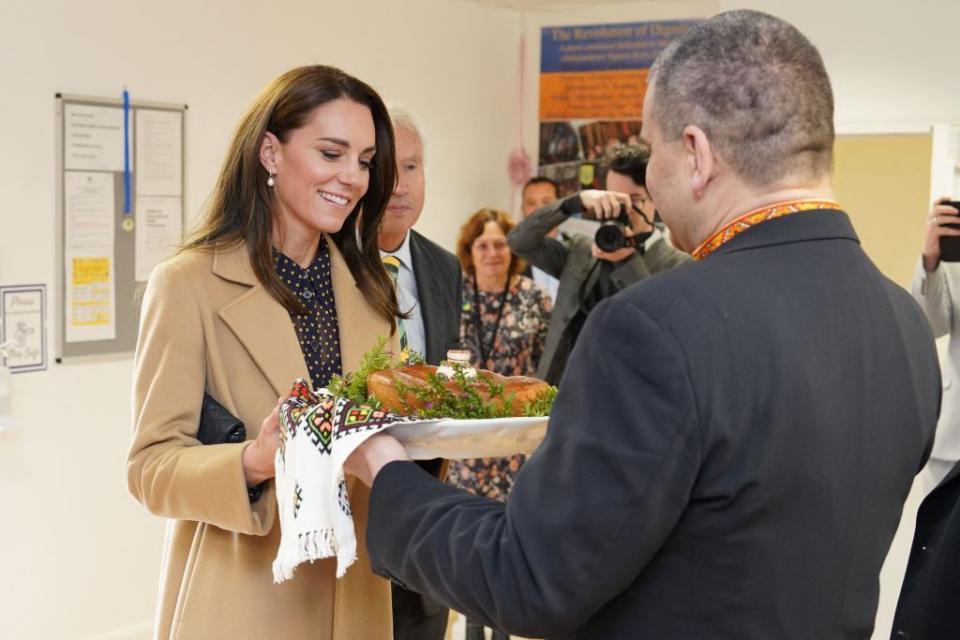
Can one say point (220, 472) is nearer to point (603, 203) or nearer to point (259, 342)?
point (259, 342)

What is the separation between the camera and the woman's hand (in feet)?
5.51

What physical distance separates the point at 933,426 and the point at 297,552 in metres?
0.85

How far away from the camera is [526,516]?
1.17 m

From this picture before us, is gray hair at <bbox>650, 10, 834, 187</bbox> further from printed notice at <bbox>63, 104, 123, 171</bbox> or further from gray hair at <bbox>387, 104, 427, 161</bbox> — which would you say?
printed notice at <bbox>63, 104, 123, 171</bbox>

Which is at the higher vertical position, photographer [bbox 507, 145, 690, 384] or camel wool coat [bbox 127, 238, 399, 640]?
photographer [bbox 507, 145, 690, 384]

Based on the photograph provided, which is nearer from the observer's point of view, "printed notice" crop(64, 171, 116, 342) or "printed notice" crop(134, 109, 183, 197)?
"printed notice" crop(64, 171, 116, 342)

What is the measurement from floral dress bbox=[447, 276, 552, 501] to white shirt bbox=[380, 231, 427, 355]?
5.70 ft

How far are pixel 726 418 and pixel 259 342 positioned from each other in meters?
1.01

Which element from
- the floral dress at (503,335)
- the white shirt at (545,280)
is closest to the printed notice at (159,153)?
the floral dress at (503,335)

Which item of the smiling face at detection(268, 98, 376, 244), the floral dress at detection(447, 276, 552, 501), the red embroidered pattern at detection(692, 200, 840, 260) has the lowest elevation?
the floral dress at detection(447, 276, 552, 501)

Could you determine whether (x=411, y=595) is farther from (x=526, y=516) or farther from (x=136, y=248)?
(x=136, y=248)

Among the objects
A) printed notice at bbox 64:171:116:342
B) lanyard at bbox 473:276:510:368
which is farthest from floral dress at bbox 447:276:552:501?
printed notice at bbox 64:171:116:342

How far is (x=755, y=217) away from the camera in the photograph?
1212 mm

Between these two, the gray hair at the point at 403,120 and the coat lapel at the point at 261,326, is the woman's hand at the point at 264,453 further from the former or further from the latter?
the gray hair at the point at 403,120
